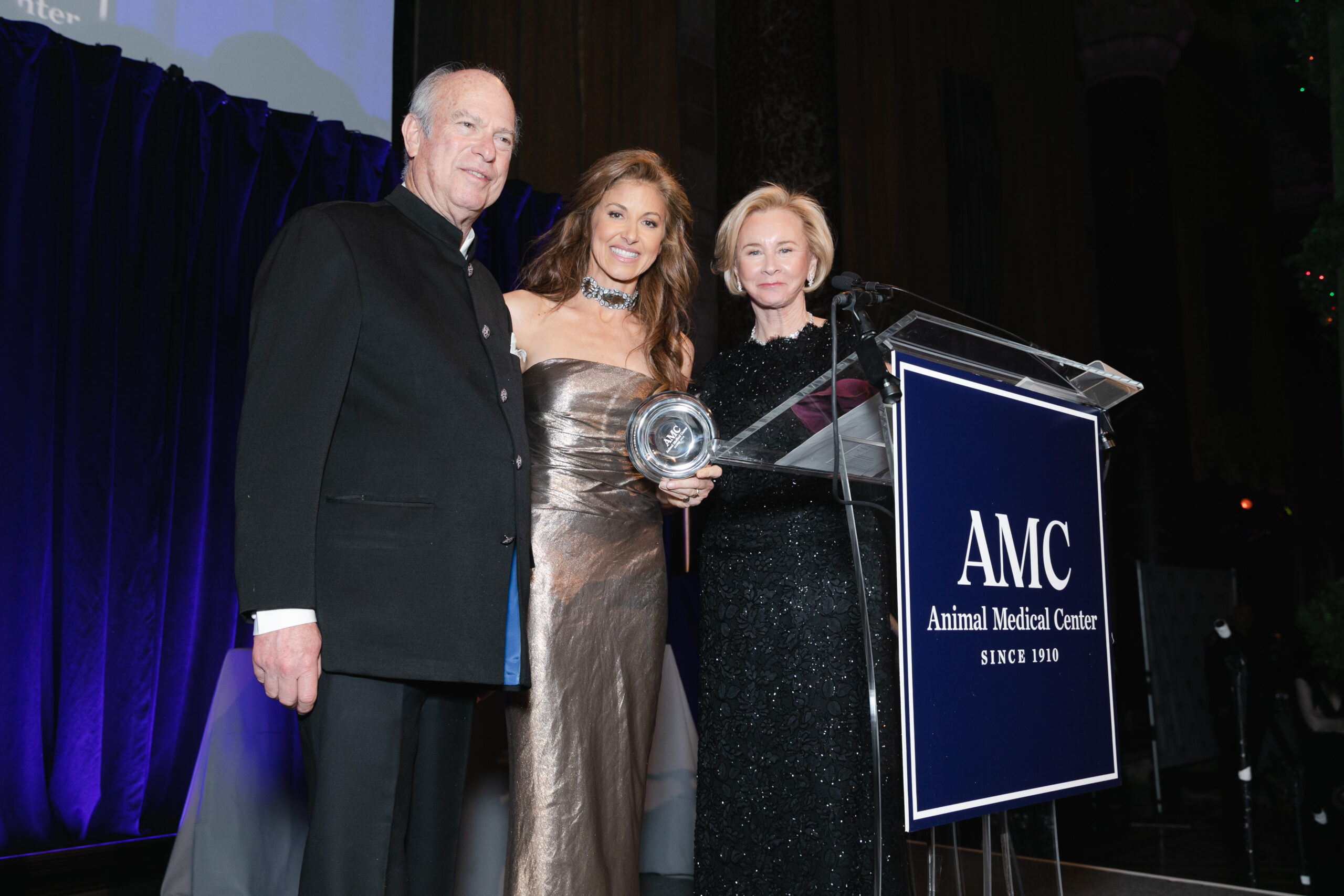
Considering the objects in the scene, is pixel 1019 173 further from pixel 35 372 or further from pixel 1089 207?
pixel 35 372

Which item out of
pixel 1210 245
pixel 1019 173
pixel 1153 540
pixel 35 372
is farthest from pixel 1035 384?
pixel 1210 245

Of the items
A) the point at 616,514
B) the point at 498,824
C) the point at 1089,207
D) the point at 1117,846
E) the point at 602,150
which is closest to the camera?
the point at 616,514

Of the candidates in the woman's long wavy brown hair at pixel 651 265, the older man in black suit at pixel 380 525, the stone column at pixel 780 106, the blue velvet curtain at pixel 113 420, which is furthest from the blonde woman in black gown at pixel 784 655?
the stone column at pixel 780 106

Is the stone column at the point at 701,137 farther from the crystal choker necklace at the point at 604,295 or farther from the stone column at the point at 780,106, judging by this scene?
the crystal choker necklace at the point at 604,295

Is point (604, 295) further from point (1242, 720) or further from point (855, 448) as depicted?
point (1242, 720)

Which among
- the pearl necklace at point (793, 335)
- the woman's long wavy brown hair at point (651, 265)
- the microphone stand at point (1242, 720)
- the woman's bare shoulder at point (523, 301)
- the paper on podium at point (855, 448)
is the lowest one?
the microphone stand at point (1242, 720)

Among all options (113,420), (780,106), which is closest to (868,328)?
(113,420)

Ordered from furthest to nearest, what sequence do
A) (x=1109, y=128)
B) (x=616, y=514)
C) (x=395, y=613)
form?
(x=1109, y=128) < (x=616, y=514) < (x=395, y=613)

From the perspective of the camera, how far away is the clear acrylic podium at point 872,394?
153 cm

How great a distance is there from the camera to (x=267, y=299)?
149 centimetres

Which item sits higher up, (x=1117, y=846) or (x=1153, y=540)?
(x=1153, y=540)

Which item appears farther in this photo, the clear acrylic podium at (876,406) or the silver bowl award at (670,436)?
the silver bowl award at (670,436)

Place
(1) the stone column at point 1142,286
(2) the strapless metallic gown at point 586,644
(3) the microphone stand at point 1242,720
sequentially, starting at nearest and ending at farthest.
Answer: (2) the strapless metallic gown at point 586,644 < (3) the microphone stand at point 1242,720 < (1) the stone column at point 1142,286

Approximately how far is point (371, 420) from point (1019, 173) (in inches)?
352
